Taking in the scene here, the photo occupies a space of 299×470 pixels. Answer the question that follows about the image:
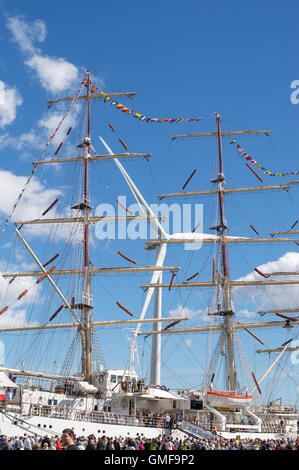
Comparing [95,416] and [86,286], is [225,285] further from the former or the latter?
[95,416]

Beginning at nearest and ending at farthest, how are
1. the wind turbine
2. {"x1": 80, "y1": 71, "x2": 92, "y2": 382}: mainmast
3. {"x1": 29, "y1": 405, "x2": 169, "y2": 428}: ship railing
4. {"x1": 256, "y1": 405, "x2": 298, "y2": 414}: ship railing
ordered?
{"x1": 29, "y1": 405, "x2": 169, "y2": 428}: ship railing → {"x1": 80, "y1": 71, "x2": 92, "y2": 382}: mainmast → {"x1": 256, "y1": 405, "x2": 298, "y2": 414}: ship railing → the wind turbine

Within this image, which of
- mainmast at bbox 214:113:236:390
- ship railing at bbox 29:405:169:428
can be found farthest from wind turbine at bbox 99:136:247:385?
ship railing at bbox 29:405:169:428

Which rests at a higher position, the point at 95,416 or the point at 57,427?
the point at 95,416

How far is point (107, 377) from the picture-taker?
43.0 metres

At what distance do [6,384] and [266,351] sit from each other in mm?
41612

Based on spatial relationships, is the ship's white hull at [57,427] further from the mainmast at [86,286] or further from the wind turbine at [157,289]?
the wind turbine at [157,289]

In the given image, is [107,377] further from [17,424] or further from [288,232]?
[288,232]

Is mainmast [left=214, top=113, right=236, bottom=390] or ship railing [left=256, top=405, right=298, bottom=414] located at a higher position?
mainmast [left=214, top=113, right=236, bottom=390]

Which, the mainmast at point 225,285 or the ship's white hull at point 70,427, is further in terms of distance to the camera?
the mainmast at point 225,285

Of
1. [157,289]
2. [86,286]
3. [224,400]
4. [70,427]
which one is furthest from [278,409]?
[70,427]

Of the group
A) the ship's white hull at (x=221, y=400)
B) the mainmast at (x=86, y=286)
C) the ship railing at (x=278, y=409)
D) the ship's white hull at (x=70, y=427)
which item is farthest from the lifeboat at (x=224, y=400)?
the mainmast at (x=86, y=286)

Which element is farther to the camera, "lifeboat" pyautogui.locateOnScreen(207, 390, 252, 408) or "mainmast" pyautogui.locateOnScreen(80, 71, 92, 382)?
"mainmast" pyautogui.locateOnScreen(80, 71, 92, 382)

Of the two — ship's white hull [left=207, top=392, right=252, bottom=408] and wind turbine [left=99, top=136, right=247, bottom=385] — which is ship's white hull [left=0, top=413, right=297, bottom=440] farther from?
wind turbine [left=99, top=136, right=247, bottom=385]

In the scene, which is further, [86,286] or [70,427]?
[86,286]
